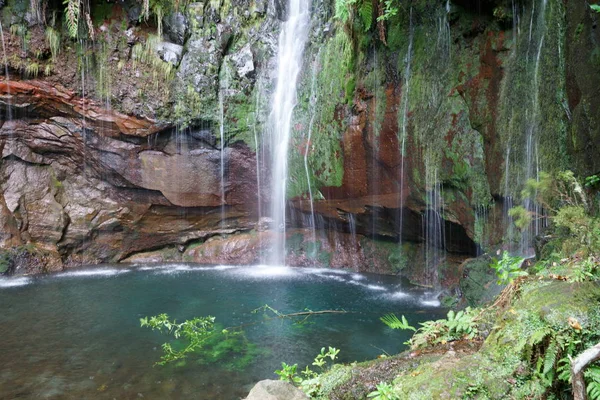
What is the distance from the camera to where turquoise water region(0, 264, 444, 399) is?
560 centimetres

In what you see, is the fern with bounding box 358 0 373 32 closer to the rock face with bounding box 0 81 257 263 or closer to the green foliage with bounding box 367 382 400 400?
the rock face with bounding box 0 81 257 263

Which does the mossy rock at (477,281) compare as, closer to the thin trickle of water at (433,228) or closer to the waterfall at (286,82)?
the thin trickle of water at (433,228)

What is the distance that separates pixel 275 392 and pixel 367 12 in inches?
330

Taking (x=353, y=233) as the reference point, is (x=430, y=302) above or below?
below

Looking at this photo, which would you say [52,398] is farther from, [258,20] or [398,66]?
[258,20]

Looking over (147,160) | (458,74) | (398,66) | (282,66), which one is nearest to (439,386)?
(458,74)

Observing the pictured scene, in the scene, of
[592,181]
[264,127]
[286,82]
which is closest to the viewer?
[592,181]

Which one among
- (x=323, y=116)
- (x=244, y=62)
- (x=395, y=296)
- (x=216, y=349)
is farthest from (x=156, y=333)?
(x=244, y=62)

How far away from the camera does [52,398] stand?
521 centimetres

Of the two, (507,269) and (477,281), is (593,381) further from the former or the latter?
(477,281)

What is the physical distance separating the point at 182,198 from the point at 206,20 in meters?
5.63

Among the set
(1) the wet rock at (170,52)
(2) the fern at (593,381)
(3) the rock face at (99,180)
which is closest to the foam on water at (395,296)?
(3) the rock face at (99,180)

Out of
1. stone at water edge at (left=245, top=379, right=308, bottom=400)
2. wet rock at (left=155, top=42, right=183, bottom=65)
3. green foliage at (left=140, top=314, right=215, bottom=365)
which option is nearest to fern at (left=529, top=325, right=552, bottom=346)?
A: stone at water edge at (left=245, top=379, right=308, bottom=400)

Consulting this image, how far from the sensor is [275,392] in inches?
99.7
